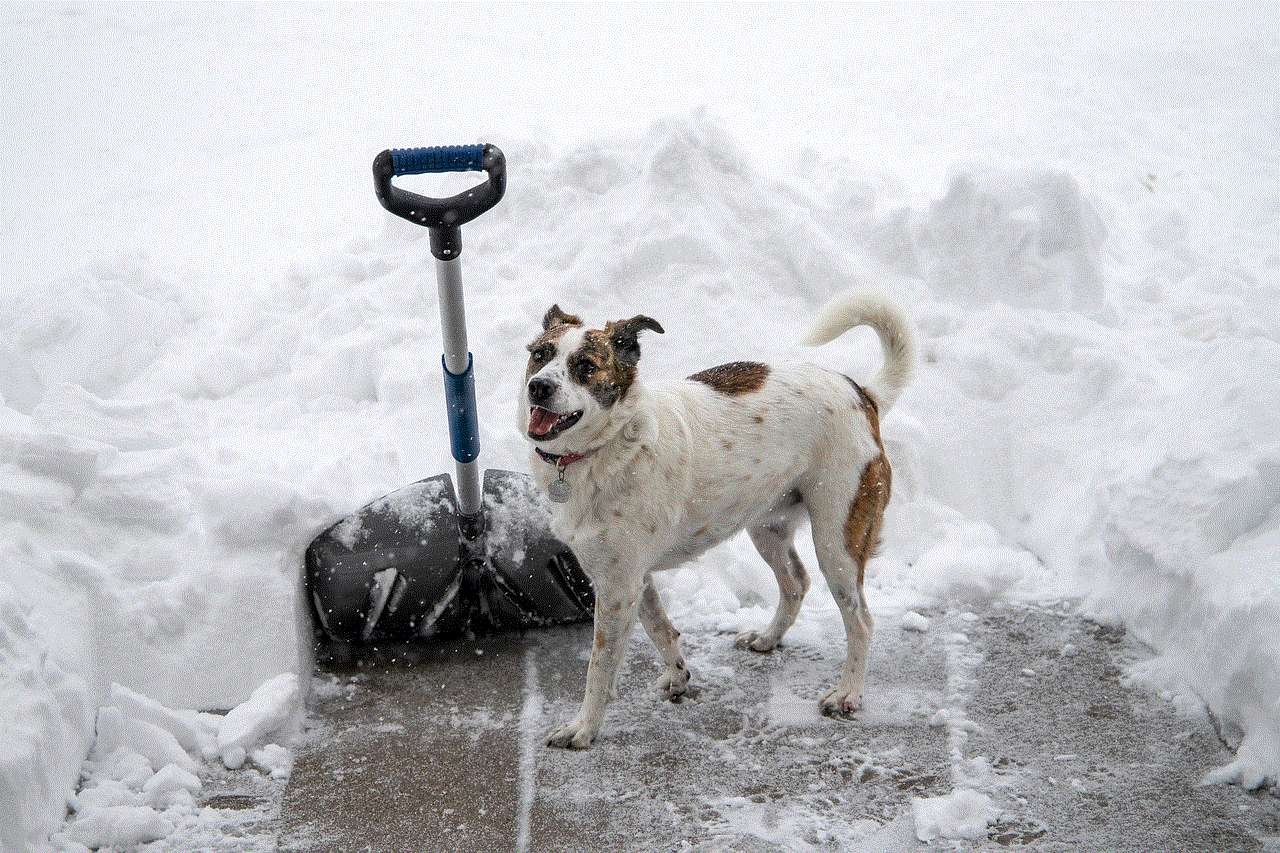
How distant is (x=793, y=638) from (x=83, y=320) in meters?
3.86

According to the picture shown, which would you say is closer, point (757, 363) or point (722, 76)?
point (757, 363)

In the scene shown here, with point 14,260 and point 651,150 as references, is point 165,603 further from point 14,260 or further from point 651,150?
point 14,260

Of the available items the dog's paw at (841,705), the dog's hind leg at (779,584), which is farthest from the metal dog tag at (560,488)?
the dog's paw at (841,705)

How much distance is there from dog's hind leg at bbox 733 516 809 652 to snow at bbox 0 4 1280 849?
0.60 ft

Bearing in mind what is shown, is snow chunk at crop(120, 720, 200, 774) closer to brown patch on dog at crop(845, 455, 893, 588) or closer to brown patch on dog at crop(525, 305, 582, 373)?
brown patch on dog at crop(525, 305, 582, 373)

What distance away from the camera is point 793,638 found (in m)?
3.62

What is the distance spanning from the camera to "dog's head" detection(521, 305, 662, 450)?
2.69 meters

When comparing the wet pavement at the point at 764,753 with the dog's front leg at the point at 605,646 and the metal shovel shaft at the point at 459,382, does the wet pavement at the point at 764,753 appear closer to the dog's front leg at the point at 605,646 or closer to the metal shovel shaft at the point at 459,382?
the dog's front leg at the point at 605,646

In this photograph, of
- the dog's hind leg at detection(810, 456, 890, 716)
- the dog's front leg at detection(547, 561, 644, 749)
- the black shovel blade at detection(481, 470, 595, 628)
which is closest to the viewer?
the dog's front leg at detection(547, 561, 644, 749)

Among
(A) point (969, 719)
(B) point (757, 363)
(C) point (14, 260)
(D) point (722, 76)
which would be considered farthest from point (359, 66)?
(A) point (969, 719)

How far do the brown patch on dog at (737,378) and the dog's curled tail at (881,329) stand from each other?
0.61 ft

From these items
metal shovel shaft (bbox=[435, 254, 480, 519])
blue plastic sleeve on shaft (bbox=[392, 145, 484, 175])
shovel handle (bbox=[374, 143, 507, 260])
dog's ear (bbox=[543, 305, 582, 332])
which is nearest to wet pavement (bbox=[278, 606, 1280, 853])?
metal shovel shaft (bbox=[435, 254, 480, 519])

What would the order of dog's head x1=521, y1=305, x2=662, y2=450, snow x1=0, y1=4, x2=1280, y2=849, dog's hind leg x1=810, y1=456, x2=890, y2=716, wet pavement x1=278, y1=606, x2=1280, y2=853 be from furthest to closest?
dog's hind leg x1=810, y1=456, x2=890, y2=716, snow x1=0, y1=4, x2=1280, y2=849, dog's head x1=521, y1=305, x2=662, y2=450, wet pavement x1=278, y1=606, x2=1280, y2=853

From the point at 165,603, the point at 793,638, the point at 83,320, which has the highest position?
the point at 83,320
